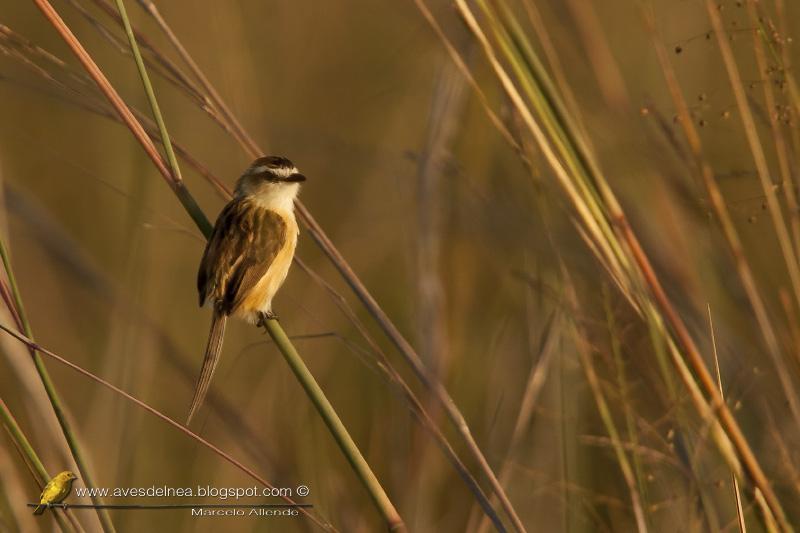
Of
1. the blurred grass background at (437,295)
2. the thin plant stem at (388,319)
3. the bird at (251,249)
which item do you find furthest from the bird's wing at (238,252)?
the thin plant stem at (388,319)

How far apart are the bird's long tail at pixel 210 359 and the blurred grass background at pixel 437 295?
12 centimetres

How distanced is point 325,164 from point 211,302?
7.94ft

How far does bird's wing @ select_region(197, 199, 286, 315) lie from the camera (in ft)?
8.64

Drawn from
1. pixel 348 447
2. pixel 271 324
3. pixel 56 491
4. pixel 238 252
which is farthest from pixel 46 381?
pixel 238 252

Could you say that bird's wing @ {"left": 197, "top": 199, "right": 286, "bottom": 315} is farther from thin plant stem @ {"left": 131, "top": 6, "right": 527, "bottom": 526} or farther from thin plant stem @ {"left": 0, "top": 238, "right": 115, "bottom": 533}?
thin plant stem @ {"left": 0, "top": 238, "right": 115, "bottom": 533}

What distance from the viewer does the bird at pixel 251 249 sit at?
2.63 m

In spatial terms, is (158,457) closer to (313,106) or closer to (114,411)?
(114,411)

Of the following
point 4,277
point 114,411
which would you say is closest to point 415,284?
point 114,411

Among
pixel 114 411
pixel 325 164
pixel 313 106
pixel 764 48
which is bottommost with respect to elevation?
pixel 114 411

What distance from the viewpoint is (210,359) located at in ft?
8.00

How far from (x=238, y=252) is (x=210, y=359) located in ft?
1.26

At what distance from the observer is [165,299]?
3932mm

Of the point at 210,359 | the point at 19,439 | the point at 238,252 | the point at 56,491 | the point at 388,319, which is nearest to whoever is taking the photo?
the point at 19,439

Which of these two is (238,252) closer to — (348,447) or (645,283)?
(348,447)
